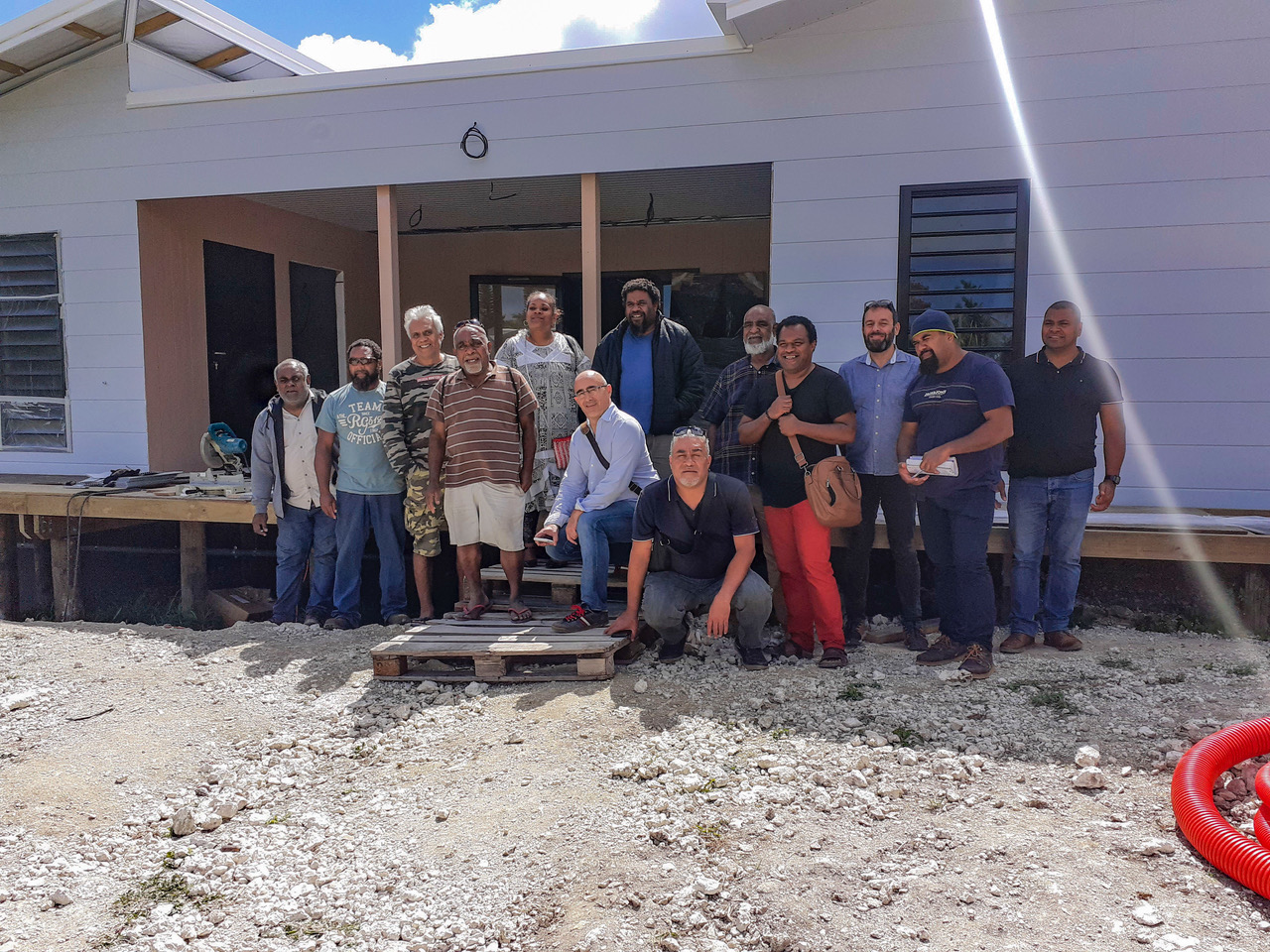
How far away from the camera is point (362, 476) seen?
16.8ft

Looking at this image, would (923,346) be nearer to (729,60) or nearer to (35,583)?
(729,60)

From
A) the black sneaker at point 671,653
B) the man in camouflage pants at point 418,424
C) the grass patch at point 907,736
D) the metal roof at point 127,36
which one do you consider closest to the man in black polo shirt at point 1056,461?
the grass patch at point 907,736

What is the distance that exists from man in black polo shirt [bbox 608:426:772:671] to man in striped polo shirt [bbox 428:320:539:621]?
851mm

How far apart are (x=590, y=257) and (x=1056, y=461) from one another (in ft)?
10.7

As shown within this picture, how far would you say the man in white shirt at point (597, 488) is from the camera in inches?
173

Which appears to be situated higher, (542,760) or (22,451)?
(22,451)

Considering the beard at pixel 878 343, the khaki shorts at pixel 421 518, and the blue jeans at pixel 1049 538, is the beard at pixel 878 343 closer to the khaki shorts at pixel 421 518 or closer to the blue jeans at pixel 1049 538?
the blue jeans at pixel 1049 538

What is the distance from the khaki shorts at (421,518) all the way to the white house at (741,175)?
1754 mm

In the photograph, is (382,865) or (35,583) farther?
(35,583)

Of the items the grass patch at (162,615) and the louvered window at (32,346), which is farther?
the louvered window at (32,346)

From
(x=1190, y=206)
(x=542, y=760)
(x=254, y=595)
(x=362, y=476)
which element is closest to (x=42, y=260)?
(x=254, y=595)

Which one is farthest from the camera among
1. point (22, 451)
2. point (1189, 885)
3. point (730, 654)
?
point (22, 451)

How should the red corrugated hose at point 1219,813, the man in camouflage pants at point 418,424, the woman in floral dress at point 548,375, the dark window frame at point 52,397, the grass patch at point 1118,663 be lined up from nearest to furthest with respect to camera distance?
the red corrugated hose at point 1219,813 < the grass patch at point 1118,663 < the man in camouflage pants at point 418,424 < the woman in floral dress at point 548,375 < the dark window frame at point 52,397

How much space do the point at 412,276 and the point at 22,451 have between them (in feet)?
14.2
